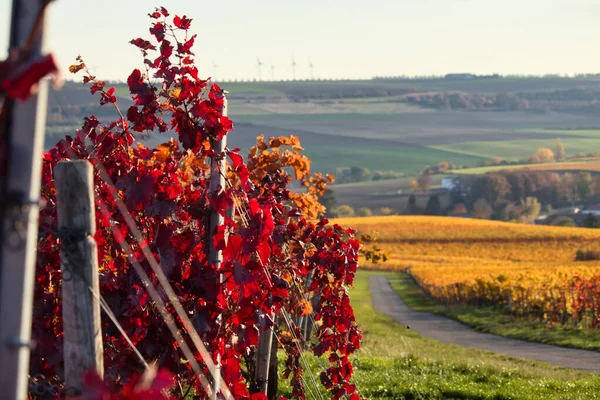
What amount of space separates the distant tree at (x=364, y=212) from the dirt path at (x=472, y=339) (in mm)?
59883

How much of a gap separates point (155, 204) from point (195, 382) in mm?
1008

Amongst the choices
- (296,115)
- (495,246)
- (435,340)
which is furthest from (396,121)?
(435,340)

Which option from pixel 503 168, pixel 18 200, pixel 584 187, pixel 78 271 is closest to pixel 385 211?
pixel 584 187

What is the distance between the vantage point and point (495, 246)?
6919 cm

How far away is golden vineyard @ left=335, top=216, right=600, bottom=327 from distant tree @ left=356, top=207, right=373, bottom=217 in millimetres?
16420

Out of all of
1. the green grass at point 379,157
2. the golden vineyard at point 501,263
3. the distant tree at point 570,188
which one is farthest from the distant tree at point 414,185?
the golden vineyard at point 501,263

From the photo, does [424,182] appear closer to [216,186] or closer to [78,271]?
[216,186]

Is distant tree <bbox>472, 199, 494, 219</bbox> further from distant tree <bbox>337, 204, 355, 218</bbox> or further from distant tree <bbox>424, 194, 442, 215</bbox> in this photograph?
distant tree <bbox>337, 204, 355, 218</bbox>

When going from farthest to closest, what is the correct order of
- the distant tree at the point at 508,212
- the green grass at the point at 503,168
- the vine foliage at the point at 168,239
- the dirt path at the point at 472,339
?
the green grass at the point at 503,168 → the distant tree at the point at 508,212 → the dirt path at the point at 472,339 → the vine foliage at the point at 168,239

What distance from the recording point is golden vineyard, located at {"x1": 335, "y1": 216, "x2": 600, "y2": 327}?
100 ft

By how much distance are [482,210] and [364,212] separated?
1353cm

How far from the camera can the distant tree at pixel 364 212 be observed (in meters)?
106

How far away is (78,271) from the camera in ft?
11.6

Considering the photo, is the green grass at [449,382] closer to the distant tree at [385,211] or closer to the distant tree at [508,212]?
the distant tree at [508,212]
